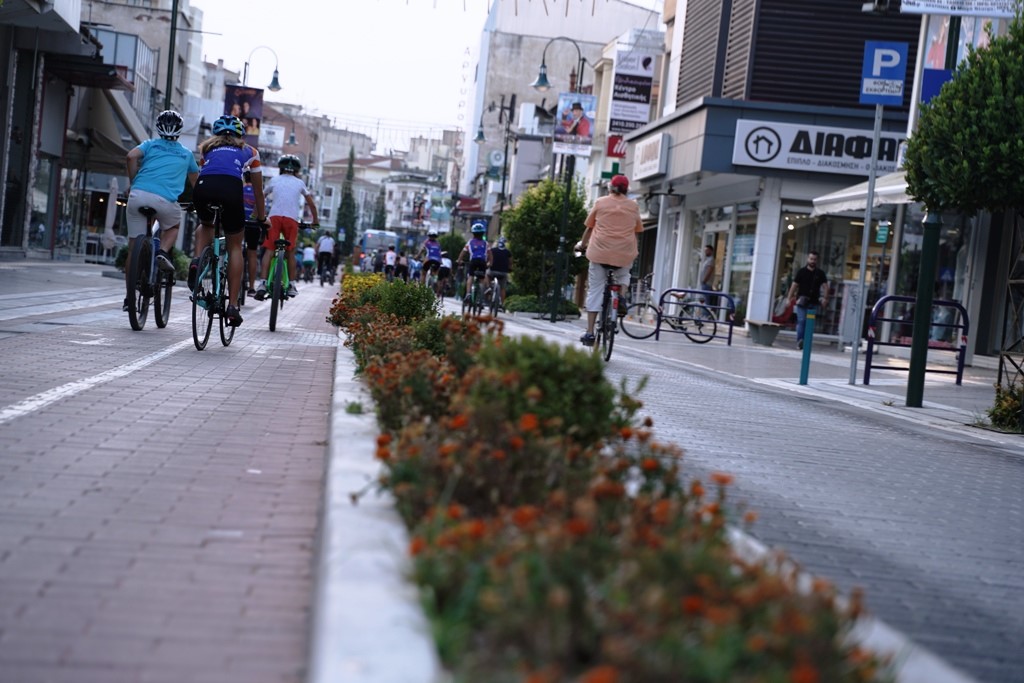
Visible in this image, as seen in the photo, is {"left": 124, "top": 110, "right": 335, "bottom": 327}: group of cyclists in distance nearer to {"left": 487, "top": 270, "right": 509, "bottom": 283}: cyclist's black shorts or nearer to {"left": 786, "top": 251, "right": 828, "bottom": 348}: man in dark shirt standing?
{"left": 487, "top": 270, "right": 509, "bottom": 283}: cyclist's black shorts

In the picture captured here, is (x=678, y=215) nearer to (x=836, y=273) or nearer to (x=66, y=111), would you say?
(x=836, y=273)

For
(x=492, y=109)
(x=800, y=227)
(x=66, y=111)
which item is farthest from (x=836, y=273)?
(x=492, y=109)

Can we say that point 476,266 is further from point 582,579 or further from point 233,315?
point 582,579

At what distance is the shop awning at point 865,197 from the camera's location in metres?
19.7

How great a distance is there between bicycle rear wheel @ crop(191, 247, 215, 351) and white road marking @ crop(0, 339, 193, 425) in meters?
0.91

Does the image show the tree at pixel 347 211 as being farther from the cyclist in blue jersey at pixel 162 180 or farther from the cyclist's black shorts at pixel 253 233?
the cyclist in blue jersey at pixel 162 180

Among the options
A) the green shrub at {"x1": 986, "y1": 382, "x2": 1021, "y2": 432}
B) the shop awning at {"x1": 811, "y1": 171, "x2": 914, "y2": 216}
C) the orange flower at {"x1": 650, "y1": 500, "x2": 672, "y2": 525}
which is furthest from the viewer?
the shop awning at {"x1": 811, "y1": 171, "x2": 914, "y2": 216}

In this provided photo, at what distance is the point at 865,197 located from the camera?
2027 cm

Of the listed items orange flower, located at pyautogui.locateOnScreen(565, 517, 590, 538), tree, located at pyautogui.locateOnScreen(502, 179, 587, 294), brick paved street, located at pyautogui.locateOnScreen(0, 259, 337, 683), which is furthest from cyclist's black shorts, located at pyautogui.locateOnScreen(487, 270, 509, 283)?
orange flower, located at pyautogui.locateOnScreen(565, 517, 590, 538)

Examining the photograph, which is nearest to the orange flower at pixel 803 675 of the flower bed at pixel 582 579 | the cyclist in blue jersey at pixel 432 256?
the flower bed at pixel 582 579

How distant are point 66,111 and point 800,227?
1916 centimetres

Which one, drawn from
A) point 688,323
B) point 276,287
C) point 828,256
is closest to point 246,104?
point 828,256

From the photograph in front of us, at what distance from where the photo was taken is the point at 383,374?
6.11 meters

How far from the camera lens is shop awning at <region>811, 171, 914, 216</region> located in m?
19.7
